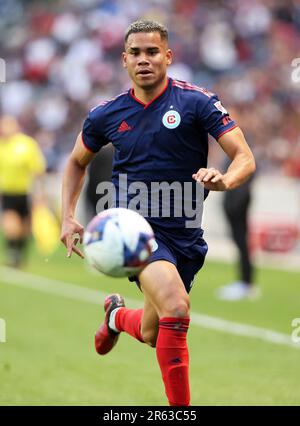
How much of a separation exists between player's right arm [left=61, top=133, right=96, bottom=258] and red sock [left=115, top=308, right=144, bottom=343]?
2.76ft

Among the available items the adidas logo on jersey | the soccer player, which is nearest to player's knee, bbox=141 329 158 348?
the soccer player

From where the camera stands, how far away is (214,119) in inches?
262

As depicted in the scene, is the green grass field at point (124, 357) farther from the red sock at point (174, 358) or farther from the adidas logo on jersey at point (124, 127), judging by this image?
the adidas logo on jersey at point (124, 127)

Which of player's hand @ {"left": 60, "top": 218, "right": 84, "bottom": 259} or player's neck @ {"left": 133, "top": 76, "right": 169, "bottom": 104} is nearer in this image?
player's neck @ {"left": 133, "top": 76, "right": 169, "bottom": 104}

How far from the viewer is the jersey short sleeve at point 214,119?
6625 mm

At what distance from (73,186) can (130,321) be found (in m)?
1.15

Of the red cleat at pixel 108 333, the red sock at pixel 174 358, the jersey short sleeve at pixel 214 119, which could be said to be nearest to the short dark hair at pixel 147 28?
the jersey short sleeve at pixel 214 119

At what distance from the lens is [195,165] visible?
22.5ft

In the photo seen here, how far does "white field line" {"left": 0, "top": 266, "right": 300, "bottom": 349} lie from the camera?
1077 centimetres

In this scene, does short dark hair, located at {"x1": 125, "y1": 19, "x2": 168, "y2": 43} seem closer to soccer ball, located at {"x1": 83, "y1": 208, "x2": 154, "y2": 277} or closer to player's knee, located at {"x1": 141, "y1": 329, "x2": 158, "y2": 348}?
soccer ball, located at {"x1": 83, "y1": 208, "x2": 154, "y2": 277}

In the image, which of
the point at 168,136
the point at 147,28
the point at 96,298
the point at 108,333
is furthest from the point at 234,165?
the point at 96,298

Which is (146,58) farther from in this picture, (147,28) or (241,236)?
(241,236)

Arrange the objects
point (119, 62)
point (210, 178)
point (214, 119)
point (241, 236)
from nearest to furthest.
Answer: point (210, 178) → point (214, 119) → point (241, 236) → point (119, 62)

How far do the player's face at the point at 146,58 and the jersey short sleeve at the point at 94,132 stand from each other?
43cm
